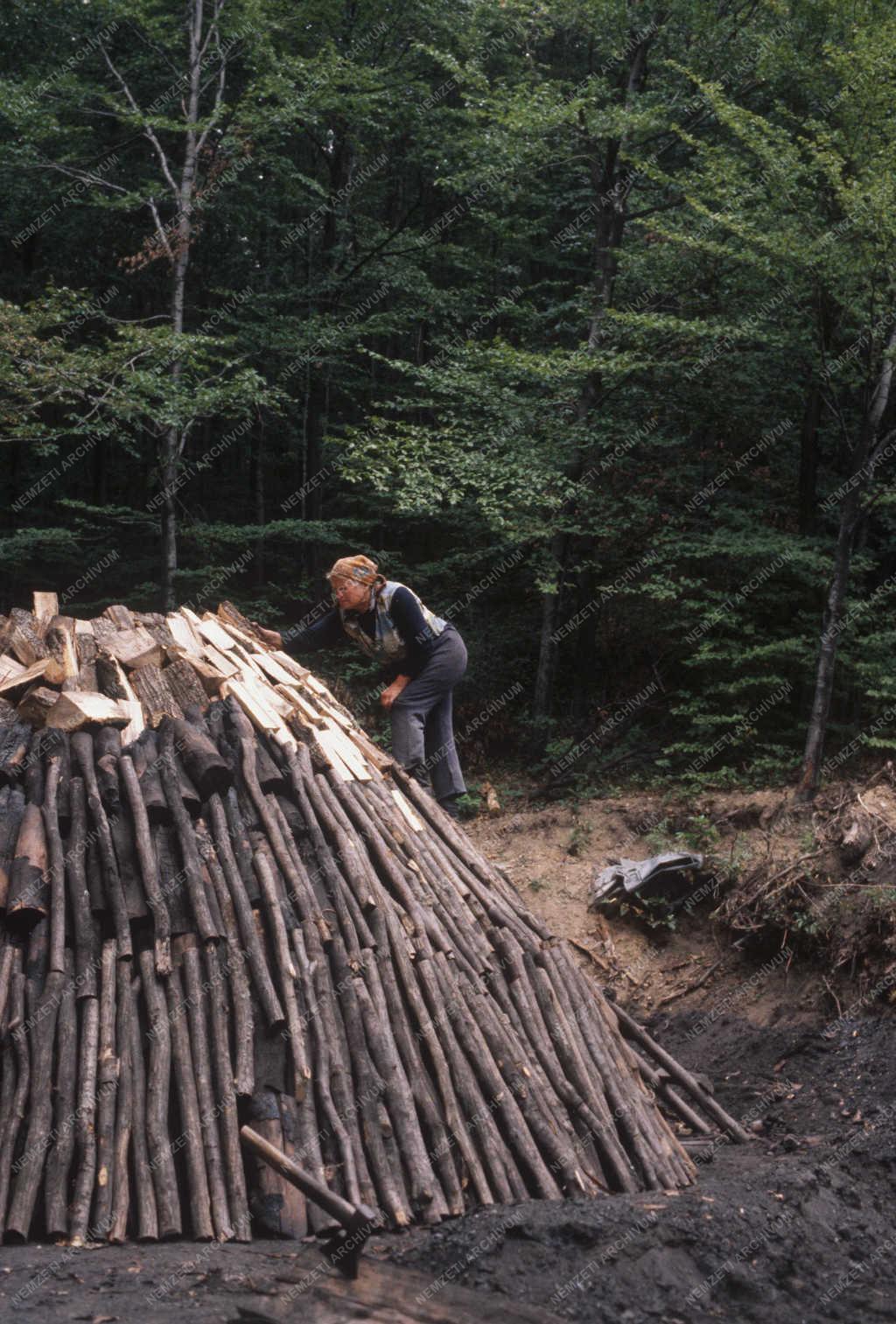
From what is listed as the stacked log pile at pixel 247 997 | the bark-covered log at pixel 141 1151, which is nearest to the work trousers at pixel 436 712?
the stacked log pile at pixel 247 997

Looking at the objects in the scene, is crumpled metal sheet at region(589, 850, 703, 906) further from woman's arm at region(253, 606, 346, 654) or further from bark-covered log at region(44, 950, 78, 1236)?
bark-covered log at region(44, 950, 78, 1236)

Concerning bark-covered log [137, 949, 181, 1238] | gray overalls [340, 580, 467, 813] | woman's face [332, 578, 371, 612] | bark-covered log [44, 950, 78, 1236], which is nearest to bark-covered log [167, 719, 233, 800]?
bark-covered log [137, 949, 181, 1238]

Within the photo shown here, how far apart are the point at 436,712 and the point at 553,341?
A: 344 inches

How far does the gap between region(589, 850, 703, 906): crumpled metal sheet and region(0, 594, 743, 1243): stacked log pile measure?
2390 mm

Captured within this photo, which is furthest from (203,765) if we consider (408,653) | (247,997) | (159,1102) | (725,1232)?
(725,1232)

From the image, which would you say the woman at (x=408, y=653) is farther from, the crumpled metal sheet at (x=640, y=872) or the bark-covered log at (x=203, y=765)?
the crumpled metal sheet at (x=640, y=872)

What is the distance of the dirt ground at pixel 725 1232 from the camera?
8.98 feet

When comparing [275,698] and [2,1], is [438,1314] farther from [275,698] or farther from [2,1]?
[2,1]

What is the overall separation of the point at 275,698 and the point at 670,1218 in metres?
2.73

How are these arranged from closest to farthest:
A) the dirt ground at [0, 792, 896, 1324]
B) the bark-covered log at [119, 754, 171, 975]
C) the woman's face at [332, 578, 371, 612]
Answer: the dirt ground at [0, 792, 896, 1324], the bark-covered log at [119, 754, 171, 975], the woman's face at [332, 578, 371, 612]

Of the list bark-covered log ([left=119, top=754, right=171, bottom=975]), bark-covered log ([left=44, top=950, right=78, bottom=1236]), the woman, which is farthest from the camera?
the woman

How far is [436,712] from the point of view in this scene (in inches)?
233

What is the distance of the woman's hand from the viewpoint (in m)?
5.69

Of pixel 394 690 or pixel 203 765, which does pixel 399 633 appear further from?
pixel 203 765
